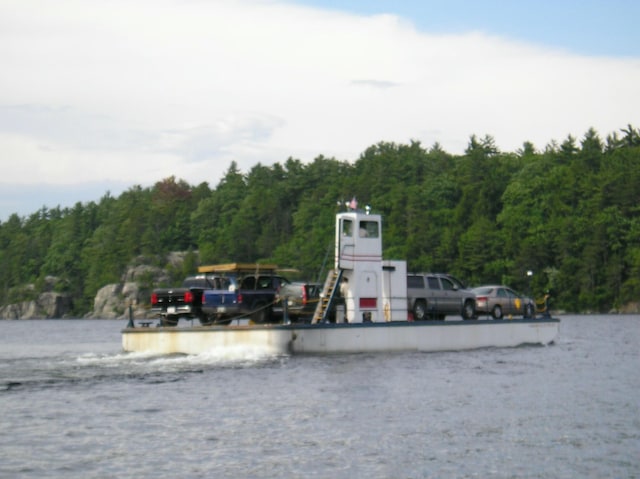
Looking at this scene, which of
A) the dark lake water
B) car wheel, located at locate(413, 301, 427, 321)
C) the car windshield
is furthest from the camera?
the car windshield

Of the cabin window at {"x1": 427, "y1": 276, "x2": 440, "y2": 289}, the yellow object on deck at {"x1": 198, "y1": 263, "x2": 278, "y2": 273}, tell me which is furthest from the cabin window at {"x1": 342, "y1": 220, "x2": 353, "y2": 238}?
the cabin window at {"x1": 427, "y1": 276, "x2": 440, "y2": 289}

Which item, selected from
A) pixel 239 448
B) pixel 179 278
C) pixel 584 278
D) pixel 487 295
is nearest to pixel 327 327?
pixel 487 295

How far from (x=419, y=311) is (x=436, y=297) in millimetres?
945

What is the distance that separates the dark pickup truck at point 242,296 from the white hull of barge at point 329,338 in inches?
47.6

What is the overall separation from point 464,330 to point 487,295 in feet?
19.2

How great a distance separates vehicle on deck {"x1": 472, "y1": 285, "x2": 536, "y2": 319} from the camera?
42906 millimetres

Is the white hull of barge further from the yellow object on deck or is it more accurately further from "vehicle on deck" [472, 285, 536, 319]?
"vehicle on deck" [472, 285, 536, 319]

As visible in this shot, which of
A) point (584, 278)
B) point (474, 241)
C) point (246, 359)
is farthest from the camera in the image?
point (474, 241)

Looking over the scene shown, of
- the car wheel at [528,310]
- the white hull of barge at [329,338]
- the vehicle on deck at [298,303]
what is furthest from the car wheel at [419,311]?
the car wheel at [528,310]

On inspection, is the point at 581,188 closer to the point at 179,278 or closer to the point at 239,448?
the point at 179,278

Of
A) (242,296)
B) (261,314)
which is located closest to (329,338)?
(261,314)

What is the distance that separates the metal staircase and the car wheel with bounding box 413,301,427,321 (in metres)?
4.48

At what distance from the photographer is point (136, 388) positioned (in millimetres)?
26938

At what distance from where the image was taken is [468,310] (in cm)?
4069
